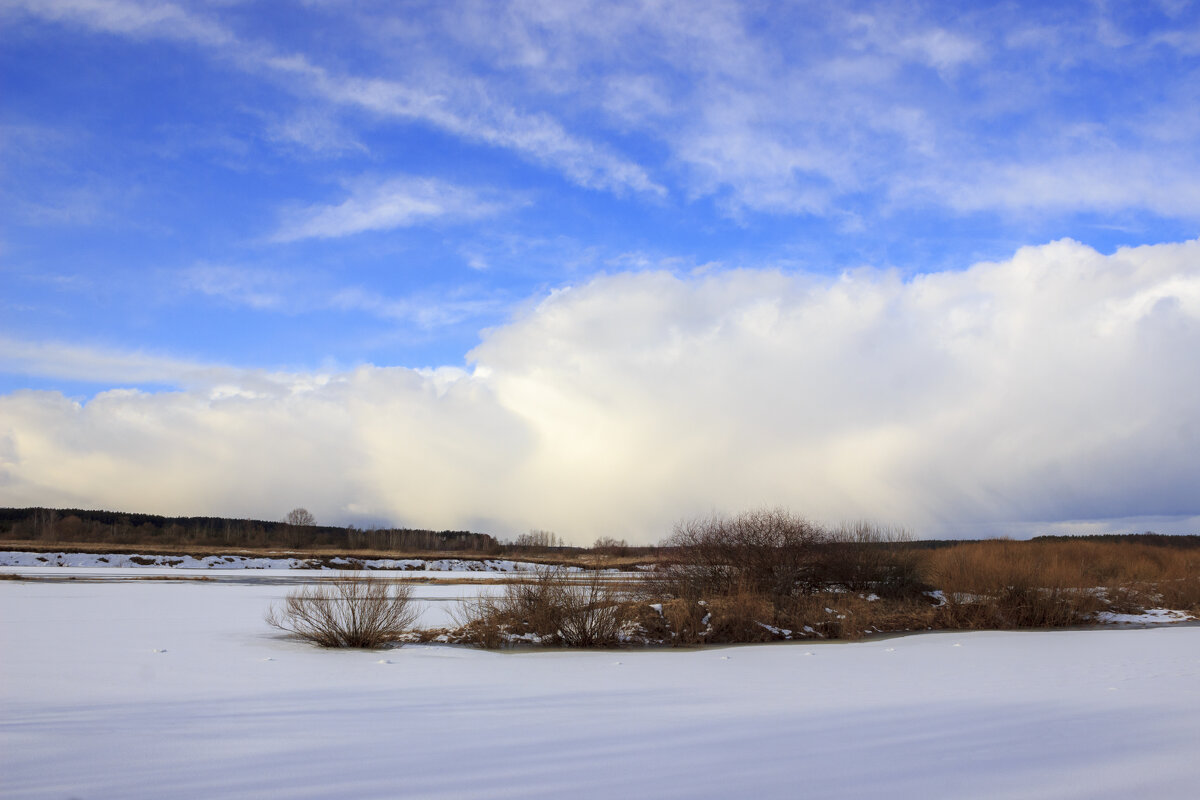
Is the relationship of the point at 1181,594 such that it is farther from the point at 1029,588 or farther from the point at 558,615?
the point at 558,615

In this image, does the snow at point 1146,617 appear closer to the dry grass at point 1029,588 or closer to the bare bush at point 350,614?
the dry grass at point 1029,588

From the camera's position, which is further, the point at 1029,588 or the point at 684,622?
the point at 1029,588

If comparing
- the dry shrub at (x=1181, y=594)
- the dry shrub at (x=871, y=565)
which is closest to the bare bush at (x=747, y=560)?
the dry shrub at (x=871, y=565)

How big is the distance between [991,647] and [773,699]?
1295 centimetres

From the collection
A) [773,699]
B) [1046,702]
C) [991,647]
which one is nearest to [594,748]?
[773,699]

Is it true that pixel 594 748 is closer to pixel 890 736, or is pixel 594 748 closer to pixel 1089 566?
pixel 890 736

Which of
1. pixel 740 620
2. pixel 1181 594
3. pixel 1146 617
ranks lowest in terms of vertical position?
pixel 1146 617

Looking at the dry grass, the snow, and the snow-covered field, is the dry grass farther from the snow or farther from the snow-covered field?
the snow-covered field

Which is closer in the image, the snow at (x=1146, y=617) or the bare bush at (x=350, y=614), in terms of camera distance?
the bare bush at (x=350, y=614)

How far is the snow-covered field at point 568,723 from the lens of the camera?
7742 mm

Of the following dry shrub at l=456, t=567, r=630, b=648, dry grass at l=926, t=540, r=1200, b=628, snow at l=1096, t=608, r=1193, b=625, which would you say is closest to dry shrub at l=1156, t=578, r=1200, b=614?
dry grass at l=926, t=540, r=1200, b=628

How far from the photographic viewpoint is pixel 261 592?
127ft

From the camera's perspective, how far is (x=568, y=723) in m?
10.7

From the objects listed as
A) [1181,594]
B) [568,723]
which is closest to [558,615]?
[568,723]
